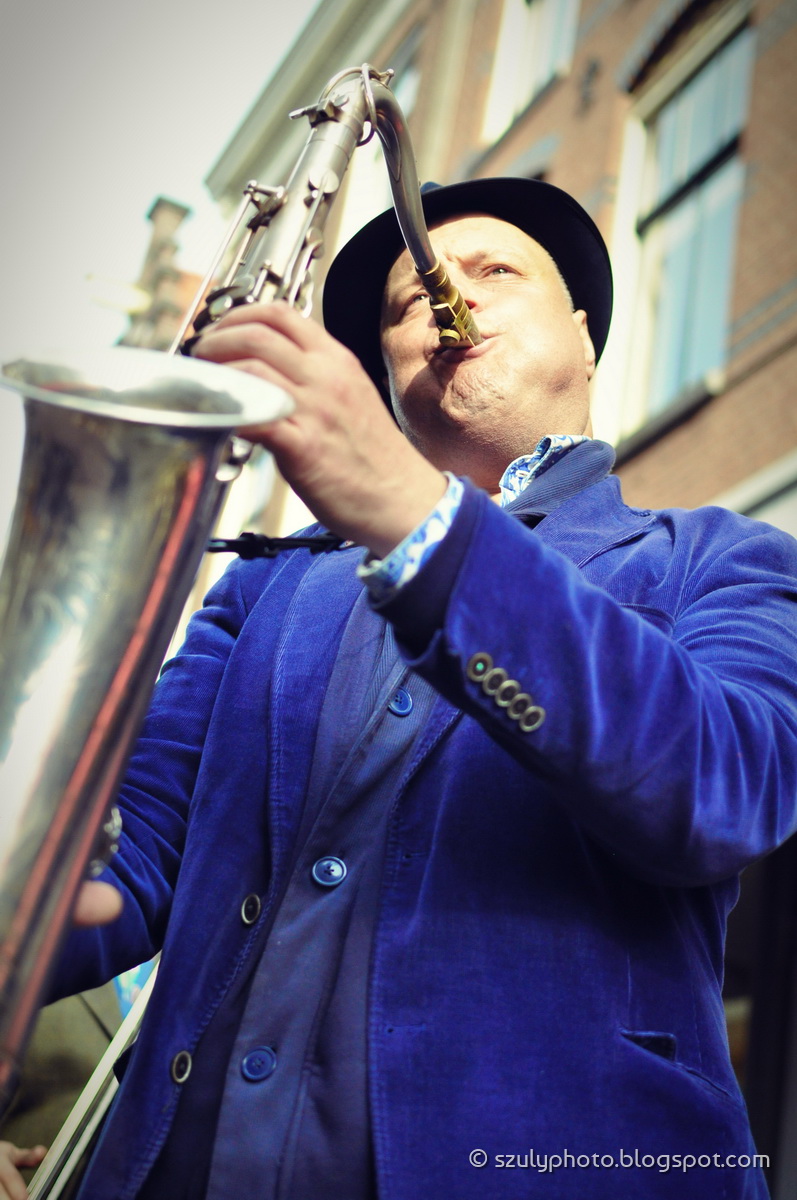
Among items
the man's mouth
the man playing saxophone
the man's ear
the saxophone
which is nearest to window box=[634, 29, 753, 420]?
the man's ear

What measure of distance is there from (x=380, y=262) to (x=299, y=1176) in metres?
1.92

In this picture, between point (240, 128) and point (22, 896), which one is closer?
point (22, 896)

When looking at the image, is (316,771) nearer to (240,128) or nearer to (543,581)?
(543,581)

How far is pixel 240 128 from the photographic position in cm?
1330

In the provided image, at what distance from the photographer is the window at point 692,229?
6.03 m

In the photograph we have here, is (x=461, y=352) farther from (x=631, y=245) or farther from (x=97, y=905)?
(x=631, y=245)

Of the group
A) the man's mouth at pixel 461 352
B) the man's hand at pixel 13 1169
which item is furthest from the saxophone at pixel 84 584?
the man's mouth at pixel 461 352

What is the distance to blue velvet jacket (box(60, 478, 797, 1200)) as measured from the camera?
3.72 ft

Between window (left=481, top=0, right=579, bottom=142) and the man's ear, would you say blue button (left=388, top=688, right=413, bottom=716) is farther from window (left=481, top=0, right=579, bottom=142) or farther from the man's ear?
window (left=481, top=0, right=579, bottom=142)

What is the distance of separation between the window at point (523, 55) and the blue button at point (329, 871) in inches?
321

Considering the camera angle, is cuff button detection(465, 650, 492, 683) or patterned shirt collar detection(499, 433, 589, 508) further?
patterned shirt collar detection(499, 433, 589, 508)

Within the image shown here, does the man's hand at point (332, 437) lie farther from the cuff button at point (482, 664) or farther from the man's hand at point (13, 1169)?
the man's hand at point (13, 1169)

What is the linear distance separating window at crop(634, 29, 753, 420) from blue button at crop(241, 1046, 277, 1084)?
4.91 meters

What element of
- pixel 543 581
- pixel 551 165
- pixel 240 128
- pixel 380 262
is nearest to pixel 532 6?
pixel 551 165
